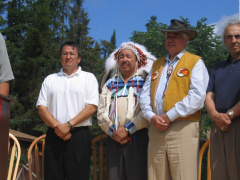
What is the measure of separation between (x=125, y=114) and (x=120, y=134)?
0.84ft

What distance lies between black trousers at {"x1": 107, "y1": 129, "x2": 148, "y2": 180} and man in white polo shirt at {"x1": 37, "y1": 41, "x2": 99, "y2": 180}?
280 millimetres

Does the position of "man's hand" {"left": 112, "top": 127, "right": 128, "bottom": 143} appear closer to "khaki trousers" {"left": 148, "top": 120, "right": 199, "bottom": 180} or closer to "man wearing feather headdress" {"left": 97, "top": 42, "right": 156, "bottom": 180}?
"man wearing feather headdress" {"left": 97, "top": 42, "right": 156, "bottom": 180}

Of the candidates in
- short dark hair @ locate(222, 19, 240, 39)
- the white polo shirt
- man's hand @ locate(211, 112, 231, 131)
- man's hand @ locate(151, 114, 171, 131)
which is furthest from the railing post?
short dark hair @ locate(222, 19, 240, 39)

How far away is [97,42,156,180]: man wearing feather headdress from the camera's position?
3554 mm

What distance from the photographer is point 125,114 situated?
→ 3.70 metres

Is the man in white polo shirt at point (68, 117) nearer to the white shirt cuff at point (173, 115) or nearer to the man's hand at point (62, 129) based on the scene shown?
the man's hand at point (62, 129)

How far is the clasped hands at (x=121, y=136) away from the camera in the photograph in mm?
3555

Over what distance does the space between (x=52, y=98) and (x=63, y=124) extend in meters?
0.40

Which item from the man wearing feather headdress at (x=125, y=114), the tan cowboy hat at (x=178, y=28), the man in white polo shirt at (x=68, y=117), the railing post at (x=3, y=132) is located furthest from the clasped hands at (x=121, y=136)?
the railing post at (x=3, y=132)

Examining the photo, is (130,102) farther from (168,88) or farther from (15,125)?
(15,125)

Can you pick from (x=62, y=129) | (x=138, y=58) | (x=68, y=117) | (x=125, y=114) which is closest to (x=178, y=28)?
(x=138, y=58)

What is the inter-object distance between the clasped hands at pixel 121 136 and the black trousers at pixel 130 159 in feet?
0.18

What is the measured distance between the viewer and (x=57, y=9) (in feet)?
63.2

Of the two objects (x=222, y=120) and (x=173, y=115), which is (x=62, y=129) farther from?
(x=222, y=120)
